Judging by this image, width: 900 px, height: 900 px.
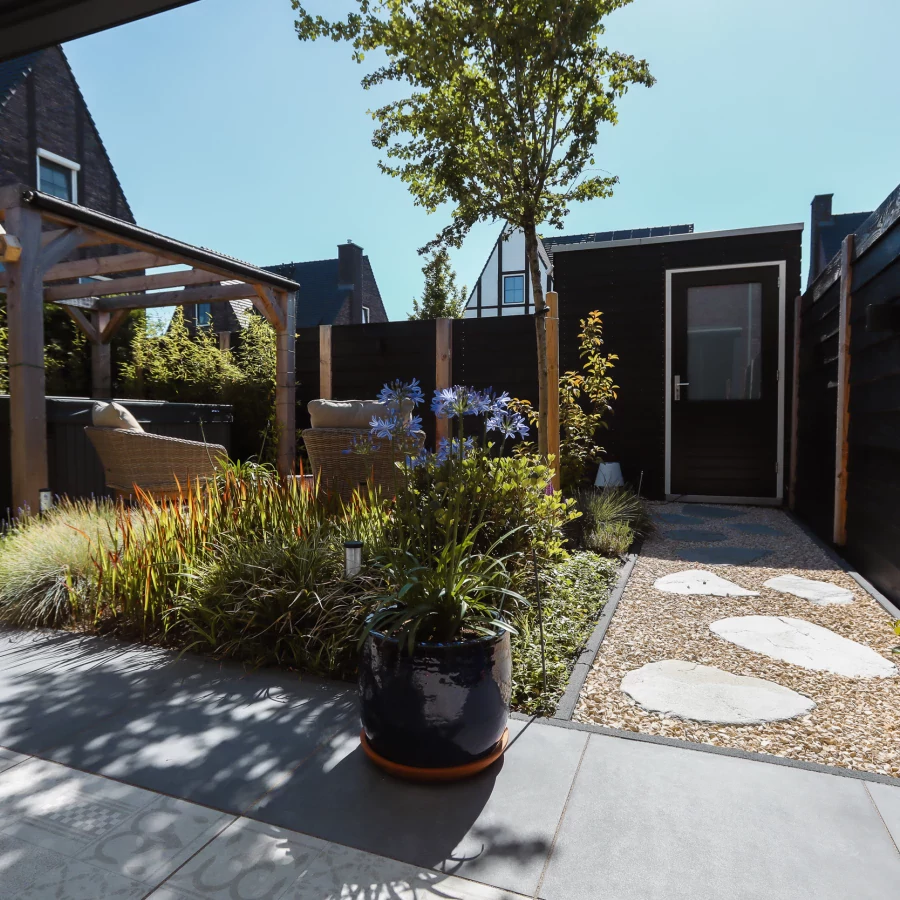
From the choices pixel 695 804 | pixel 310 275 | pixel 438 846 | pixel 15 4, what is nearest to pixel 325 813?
pixel 438 846

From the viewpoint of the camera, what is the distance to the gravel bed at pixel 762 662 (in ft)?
6.39

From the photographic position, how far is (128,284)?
22.6 ft

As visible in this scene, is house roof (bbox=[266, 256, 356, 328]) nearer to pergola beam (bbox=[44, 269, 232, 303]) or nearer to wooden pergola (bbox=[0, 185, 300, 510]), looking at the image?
wooden pergola (bbox=[0, 185, 300, 510])

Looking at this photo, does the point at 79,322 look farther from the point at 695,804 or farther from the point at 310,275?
the point at 310,275

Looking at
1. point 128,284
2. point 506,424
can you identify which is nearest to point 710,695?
point 506,424

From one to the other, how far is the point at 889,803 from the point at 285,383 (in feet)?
20.1

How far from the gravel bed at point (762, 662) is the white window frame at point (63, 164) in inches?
439

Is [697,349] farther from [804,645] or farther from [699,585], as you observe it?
[804,645]

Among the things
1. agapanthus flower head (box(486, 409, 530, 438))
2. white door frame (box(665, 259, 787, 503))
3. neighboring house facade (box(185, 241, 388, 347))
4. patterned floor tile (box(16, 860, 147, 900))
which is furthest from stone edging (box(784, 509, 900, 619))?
neighboring house facade (box(185, 241, 388, 347))

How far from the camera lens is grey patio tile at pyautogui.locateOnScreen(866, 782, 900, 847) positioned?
1.48 meters

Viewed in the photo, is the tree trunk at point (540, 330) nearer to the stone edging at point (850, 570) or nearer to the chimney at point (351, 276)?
the stone edging at point (850, 570)

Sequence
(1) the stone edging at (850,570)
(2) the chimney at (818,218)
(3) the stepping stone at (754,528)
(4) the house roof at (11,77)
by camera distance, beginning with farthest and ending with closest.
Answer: (2) the chimney at (818,218)
(4) the house roof at (11,77)
(3) the stepping stone at (754,528)
(1) the stone edging at (850,570)

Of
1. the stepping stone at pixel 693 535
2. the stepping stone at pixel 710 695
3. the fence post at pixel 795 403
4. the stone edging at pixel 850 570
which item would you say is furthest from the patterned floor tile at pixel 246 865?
the fence post at pixel 795 403

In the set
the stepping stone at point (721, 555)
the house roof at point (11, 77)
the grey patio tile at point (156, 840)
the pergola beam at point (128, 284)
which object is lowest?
the stepping stone at point (721, 555)
